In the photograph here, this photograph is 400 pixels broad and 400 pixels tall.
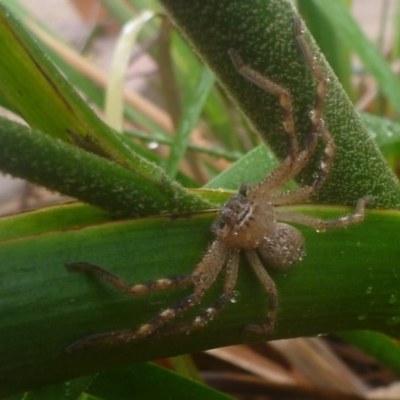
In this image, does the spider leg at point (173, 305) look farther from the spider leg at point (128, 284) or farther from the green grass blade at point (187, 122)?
the green grass blade at point (187, 122)

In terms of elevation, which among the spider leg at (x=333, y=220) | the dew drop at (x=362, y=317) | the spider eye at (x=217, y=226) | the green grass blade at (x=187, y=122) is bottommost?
the dew drop at (x=362, y=317)

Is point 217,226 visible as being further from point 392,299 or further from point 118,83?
point 118,83

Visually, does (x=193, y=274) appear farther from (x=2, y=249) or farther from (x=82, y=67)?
(x=82, y=67)

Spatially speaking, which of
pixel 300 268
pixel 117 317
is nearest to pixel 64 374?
pixel 117 317

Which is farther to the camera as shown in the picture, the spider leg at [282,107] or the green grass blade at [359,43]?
the green grass blade at [359,43]

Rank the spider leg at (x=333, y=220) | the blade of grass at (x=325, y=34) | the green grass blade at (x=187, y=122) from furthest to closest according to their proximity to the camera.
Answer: the blade of grass at (x=325, y=34) < the green grass blade at (x=187, y=122) < the spider leg at (x=333, y=220)

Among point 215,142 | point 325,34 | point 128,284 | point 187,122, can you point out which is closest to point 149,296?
point 128,284

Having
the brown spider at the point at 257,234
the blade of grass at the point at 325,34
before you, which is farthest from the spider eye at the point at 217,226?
the blade of grass at the point at 325,34

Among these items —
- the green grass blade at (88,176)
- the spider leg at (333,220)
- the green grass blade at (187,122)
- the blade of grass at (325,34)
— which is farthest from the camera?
the blade of grass at (325,34)
